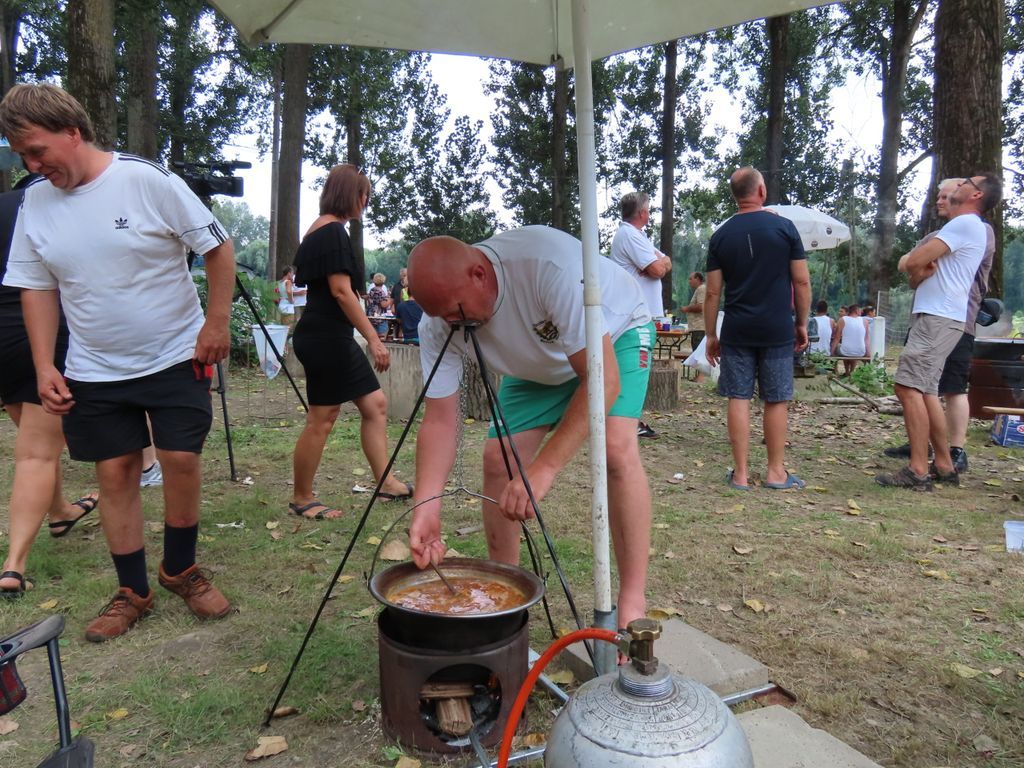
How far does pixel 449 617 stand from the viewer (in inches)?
74.4

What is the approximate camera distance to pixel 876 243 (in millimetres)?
22125

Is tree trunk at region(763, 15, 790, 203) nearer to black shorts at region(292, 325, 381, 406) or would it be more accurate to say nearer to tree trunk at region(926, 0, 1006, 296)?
tree trunk at region(926, 0, 1006, 296)

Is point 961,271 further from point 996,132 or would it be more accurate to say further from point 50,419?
point 50,419

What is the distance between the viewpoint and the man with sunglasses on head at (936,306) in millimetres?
4738

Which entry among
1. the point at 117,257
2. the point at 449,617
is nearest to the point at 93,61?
the point at 117,257

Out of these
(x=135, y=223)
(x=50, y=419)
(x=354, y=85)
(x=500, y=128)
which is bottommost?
(x=50, y=419)

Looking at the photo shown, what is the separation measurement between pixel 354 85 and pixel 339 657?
22.9 meters

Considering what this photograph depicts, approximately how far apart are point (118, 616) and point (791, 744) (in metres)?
2.52

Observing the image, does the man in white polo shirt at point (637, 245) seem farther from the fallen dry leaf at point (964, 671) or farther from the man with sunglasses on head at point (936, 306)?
the fallen dry leaf at point (964, 671)

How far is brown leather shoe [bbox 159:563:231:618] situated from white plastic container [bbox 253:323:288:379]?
12.5 feet

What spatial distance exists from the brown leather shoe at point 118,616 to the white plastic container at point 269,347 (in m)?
3.86

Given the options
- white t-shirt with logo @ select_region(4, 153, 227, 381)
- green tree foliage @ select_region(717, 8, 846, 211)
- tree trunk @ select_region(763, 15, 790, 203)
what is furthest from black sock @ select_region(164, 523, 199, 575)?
green tree foliage @ select_region(717, 8, 846, 211)

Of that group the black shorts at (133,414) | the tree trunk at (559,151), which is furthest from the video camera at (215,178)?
the tree trunk at (559,151)

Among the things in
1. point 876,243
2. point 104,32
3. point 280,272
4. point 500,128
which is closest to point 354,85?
point 280,272
